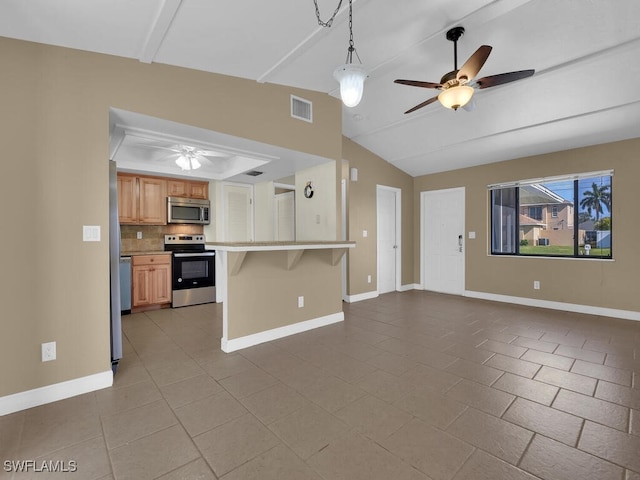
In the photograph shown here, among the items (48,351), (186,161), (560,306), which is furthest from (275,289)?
(560,306)

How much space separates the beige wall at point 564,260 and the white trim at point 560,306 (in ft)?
0.19

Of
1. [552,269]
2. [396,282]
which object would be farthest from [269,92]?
[552,269]

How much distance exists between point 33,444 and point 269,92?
10.8ft

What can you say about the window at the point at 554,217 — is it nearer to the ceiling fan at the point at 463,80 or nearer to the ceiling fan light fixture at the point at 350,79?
the ceiling fan at the point at 463,80

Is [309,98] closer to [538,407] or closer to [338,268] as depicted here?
[338,268]

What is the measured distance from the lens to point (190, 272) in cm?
494

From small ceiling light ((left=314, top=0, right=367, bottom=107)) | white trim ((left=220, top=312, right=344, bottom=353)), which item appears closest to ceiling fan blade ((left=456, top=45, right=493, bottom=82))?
small ceiling light ((left=314, top=0, right=367, bottom=107))

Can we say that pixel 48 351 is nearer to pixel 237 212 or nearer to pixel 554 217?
pixel 237 212

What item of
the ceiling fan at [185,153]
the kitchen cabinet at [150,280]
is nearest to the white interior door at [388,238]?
the ceiling fan at [185,153]

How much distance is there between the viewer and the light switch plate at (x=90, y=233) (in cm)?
227

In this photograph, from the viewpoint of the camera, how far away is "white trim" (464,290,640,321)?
4.20 meters

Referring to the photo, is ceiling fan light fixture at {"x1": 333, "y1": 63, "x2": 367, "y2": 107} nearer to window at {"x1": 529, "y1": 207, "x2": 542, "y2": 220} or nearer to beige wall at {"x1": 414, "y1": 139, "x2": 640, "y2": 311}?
beige wall at {"x1": 414, "y1": 139, "x2": 640, "y2": 311}

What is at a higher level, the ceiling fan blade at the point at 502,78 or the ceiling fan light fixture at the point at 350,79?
the ceiling fan blade at the point at 502,78

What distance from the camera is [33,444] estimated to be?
1.72 m
